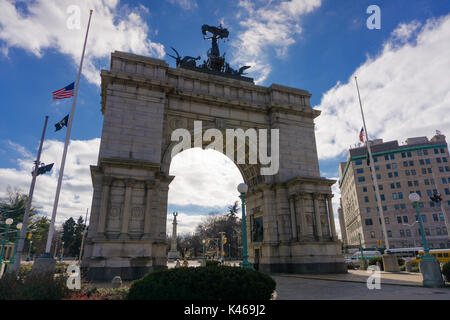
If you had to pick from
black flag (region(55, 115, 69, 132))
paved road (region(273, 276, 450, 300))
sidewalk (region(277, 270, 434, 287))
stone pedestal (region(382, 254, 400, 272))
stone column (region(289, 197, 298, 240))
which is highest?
black flag (region(55, 115, 69, 132))

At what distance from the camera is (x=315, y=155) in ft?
90.5

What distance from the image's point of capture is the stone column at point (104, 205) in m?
18.0

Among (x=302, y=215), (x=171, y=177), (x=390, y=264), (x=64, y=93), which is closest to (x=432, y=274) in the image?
(x=302, y=215)

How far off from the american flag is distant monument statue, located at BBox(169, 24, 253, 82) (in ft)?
35.1

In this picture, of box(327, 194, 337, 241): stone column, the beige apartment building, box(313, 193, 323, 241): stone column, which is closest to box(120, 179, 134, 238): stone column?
box(313, 193, 323, 241): stone column

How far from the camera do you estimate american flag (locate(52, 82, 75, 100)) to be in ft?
64.5

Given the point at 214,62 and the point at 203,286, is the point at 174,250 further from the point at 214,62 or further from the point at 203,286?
the point at 203,286

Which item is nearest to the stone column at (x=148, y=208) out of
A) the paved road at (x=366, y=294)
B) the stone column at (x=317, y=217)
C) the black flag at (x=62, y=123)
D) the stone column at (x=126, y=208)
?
the stone column at (x=126, y=208)

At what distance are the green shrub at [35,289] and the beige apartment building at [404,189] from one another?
280 feet

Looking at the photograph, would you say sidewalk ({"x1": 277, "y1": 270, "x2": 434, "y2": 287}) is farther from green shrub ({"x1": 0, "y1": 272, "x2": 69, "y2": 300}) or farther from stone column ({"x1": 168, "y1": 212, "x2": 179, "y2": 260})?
stone column ({"x1": 168, "y1": 212, "x2": 179, "y2": 260})

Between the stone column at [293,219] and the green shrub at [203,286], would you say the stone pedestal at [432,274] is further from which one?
the stone column at [293,219]

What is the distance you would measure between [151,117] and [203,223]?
3247 inches

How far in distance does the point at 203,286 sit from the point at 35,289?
5146 millimetres
